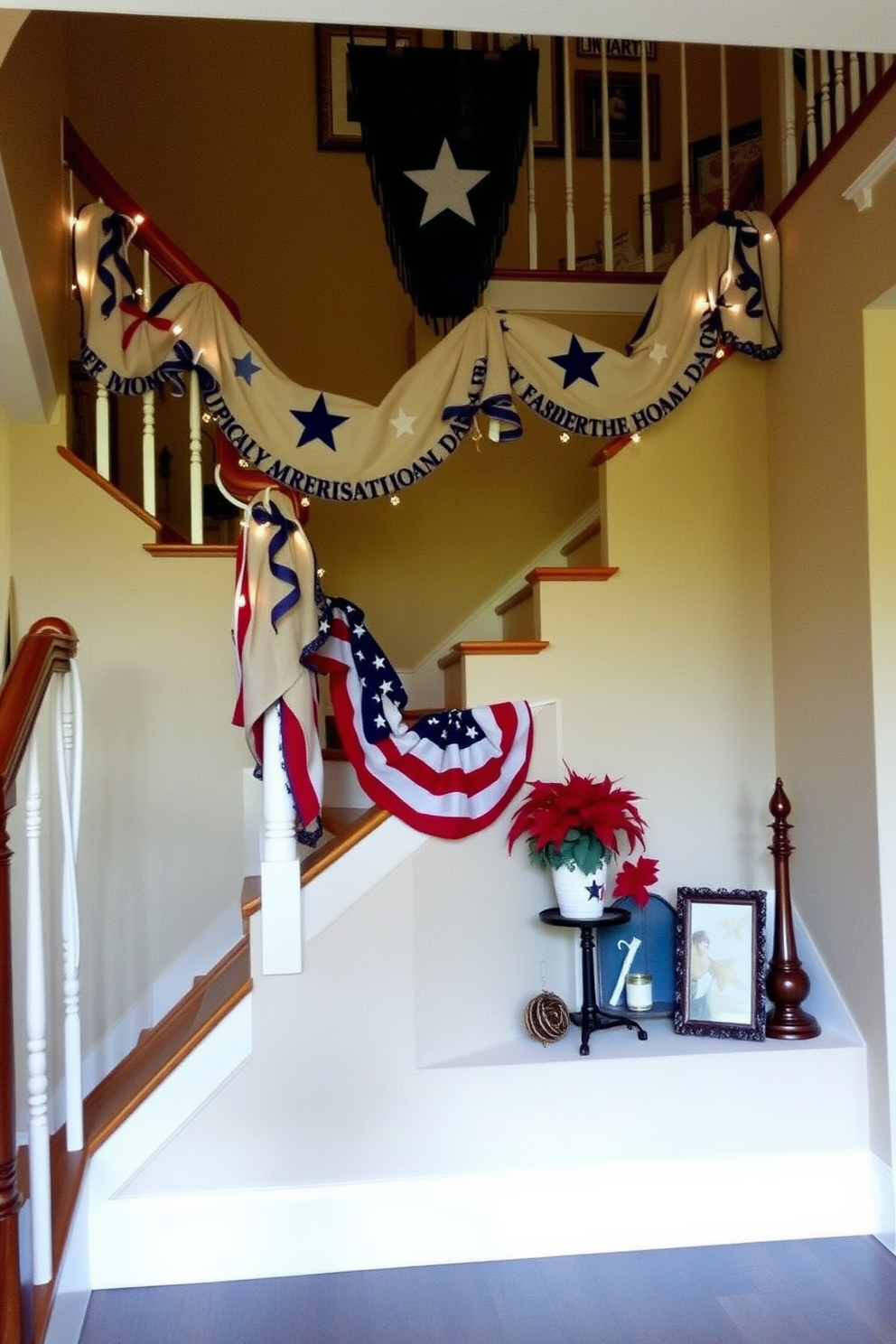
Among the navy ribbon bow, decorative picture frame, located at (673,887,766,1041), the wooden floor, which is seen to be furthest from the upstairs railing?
the wooden floor

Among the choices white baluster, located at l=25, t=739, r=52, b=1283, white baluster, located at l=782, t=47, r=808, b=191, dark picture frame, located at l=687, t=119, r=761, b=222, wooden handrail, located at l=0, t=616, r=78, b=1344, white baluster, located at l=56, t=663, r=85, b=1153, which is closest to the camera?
wooden handrail, located at l=0, t=616, r=78, b=1344

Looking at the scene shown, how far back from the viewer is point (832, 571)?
111 inches

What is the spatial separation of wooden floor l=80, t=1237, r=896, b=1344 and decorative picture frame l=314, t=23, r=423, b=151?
4.38 m

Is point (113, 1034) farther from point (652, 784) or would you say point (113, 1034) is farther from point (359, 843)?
point (652, 784)

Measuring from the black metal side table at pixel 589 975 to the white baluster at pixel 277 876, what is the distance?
2.03ft

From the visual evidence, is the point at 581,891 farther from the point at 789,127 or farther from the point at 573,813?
the point at 789,127

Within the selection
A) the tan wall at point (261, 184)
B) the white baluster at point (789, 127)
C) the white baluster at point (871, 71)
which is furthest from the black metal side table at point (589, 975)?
the tan wall at point (261, 184)

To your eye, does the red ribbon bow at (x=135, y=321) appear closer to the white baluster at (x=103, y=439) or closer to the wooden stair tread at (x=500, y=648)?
the white baluster at (x=103, y=439)

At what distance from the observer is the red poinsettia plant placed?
2.72 metres

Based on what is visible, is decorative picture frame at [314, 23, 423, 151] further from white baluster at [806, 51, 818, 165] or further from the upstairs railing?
white baluster at [806, 51, 818, 165]

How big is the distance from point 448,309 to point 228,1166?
2.60 m

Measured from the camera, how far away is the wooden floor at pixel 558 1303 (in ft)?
7.43

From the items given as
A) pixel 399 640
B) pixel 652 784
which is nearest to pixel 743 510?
pixel 652 784

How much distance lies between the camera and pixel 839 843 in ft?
9.21
